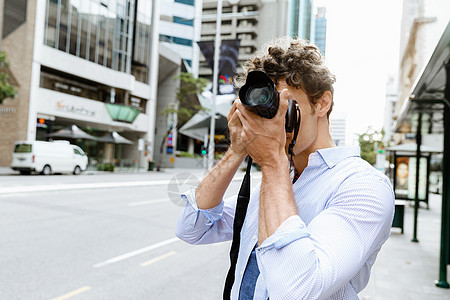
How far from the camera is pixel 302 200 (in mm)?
1257

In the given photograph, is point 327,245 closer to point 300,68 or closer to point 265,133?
point 265,133

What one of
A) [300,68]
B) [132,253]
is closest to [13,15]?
[132,253]

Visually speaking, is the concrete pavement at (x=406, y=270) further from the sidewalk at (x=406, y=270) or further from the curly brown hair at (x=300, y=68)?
the curly brown hair at (x=300, y=68)

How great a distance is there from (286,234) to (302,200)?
273 millimetres

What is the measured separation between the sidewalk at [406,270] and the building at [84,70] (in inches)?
950

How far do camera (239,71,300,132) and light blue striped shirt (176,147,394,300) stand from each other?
0.23 metres

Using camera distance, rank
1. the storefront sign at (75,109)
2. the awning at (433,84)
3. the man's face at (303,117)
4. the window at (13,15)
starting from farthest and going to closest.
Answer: the storefront sign at (75,109), the window at (13,15), the awning at (433,84), the man's face at (303,117)

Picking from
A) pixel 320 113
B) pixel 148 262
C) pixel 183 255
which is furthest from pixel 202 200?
pixel 183 255

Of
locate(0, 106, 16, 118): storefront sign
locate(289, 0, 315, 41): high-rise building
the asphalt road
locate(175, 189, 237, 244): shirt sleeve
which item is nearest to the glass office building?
locate(0, 106, 16, 118): storefront sign

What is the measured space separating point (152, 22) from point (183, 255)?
101 ft

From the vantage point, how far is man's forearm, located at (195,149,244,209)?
1312mm

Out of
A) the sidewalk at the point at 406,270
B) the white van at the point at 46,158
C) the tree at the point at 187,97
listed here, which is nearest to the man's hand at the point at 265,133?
the sidewalk at the point at 406,270

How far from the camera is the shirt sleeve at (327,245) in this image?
976mm

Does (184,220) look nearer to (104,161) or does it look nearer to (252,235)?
(252,235)
